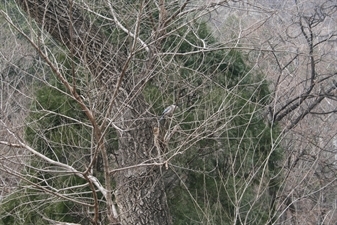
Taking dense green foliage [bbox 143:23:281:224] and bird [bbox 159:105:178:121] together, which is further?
dense green foliage [bbox 143:23:281:224]

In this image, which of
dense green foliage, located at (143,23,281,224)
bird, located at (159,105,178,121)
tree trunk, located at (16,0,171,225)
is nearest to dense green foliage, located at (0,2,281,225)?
dense green foliage, located at (143,23,281,224)

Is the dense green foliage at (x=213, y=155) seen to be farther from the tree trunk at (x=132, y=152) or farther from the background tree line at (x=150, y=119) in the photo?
the tree trunk at (x=132, y=152)

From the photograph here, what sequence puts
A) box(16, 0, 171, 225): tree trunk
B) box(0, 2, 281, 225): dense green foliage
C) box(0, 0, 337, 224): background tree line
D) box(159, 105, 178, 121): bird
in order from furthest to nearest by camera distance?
box(0, 2, 281, 225): dense green foliage < box(16, 0, 171, 225): tree trunk < box(159, 105, 178, 121): bird < box(0, 0, 337, 224): background tree line

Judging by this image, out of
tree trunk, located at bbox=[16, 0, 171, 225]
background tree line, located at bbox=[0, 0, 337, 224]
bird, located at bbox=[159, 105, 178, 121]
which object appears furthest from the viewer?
tree trunk, located at bbox=[16, 0, 171, 225]

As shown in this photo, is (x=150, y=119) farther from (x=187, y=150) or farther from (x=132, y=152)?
(x=187, y=150)


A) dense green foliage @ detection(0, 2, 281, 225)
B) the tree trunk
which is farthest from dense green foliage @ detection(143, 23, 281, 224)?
the tree trunk

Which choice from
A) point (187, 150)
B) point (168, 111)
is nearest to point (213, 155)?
point (187, 150)

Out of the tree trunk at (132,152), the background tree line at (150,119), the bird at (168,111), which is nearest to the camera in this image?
the background tree line at (150,119)

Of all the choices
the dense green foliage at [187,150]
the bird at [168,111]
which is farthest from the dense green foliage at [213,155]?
the bird at [168,111]

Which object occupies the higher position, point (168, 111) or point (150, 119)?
point (168, 111)

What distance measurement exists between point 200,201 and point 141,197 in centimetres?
195

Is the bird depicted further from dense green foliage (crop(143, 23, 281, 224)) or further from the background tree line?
dense green foliage (crop(143, 23, 281, 224))

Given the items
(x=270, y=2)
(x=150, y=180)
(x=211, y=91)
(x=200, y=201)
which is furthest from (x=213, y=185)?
(x=270, y=2)

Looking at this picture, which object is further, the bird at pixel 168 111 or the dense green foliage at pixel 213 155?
the dense green foliage at pixel 213 155
